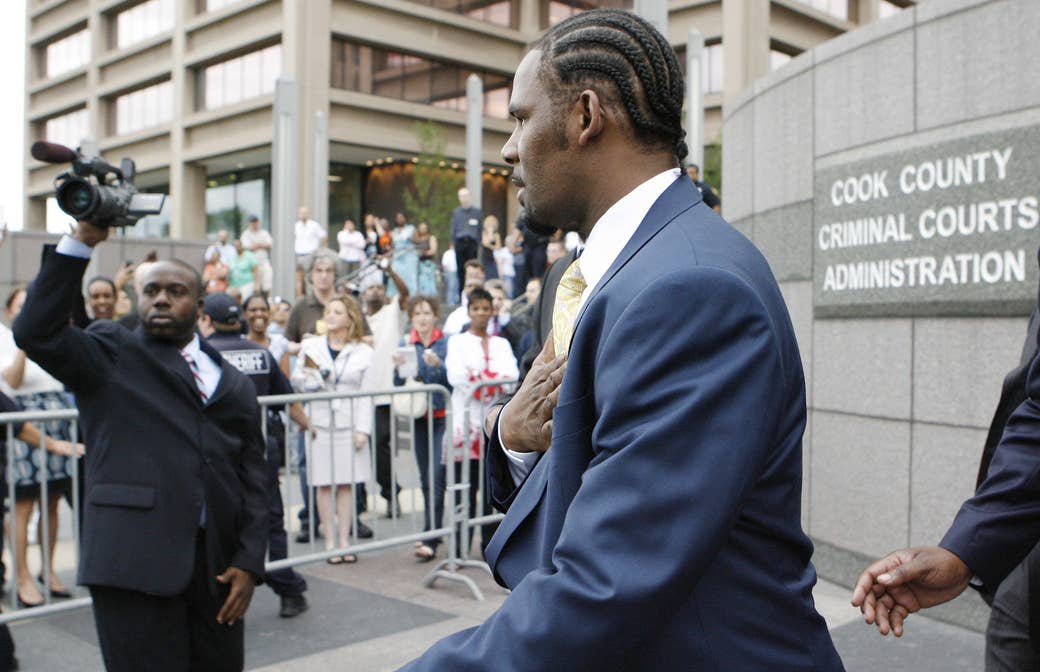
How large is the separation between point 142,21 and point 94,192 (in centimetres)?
4558

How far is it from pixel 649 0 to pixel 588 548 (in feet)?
21.2

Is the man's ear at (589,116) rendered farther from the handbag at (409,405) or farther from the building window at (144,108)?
the building window at (144,108)

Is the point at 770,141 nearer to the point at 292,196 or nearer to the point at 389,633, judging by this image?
the point at 389,633

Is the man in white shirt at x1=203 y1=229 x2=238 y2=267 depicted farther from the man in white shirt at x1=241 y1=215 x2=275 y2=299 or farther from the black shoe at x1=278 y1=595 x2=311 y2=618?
the black shoe at x1=278 y1=595 x2=311 y2=618

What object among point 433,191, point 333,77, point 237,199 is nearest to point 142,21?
point 237,199

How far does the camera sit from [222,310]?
22.5 feet

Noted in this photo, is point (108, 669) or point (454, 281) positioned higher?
point (454, 281)

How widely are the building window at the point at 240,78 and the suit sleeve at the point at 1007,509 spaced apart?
3737 centimetres

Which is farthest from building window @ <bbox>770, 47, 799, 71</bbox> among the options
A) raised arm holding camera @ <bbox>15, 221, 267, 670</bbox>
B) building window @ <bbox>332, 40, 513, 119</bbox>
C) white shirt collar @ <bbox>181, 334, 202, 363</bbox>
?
raised arm holding camera @ <bbox>15, 221, 267, 670</bbox>

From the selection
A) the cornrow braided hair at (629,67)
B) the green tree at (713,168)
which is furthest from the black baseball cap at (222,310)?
the green tree at (713,168)

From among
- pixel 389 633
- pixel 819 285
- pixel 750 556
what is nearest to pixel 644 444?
pixel 750 556

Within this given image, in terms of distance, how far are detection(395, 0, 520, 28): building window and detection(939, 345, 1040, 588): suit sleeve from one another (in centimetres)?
4230

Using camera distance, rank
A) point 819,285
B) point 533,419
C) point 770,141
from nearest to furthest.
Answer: point 533,419
point 819,285
point 770,141

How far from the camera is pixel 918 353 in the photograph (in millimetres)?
5777
